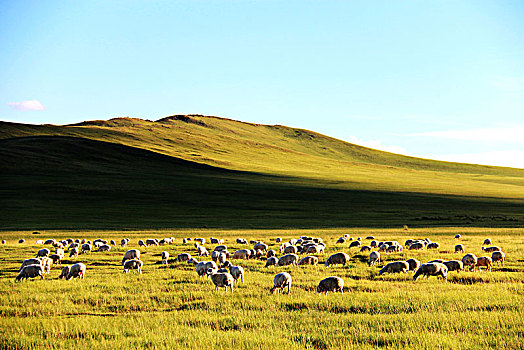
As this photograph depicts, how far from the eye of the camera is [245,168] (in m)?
126

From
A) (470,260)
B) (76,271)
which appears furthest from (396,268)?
(76,271)

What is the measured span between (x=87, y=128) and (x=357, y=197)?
134 metres

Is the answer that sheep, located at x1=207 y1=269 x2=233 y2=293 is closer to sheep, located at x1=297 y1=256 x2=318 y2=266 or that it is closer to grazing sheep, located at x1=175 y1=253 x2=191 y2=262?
sheep, located at x1=297 y1=256 x2=318 y2=266

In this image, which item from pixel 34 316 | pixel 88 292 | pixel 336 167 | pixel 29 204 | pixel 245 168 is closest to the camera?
pixel 34 316

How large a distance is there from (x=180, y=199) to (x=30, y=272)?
6334 cm

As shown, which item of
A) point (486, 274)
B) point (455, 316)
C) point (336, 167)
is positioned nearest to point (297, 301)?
point (455, 316)

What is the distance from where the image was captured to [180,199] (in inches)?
3135

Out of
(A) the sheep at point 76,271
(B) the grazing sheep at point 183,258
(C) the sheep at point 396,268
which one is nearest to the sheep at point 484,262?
(C) the sheep at point 396,268

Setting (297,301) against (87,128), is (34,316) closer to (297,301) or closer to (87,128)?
(297,301)

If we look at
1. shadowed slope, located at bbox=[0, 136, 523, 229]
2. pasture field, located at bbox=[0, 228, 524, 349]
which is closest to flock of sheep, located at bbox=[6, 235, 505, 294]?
pasture field, located at bbox=[0, 228, 524, 349]

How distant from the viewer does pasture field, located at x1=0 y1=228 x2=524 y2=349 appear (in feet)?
29.1

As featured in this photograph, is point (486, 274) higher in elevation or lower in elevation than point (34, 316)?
higher

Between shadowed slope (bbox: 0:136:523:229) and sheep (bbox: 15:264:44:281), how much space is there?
31.5 meters

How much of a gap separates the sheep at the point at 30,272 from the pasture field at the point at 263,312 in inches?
17.8
